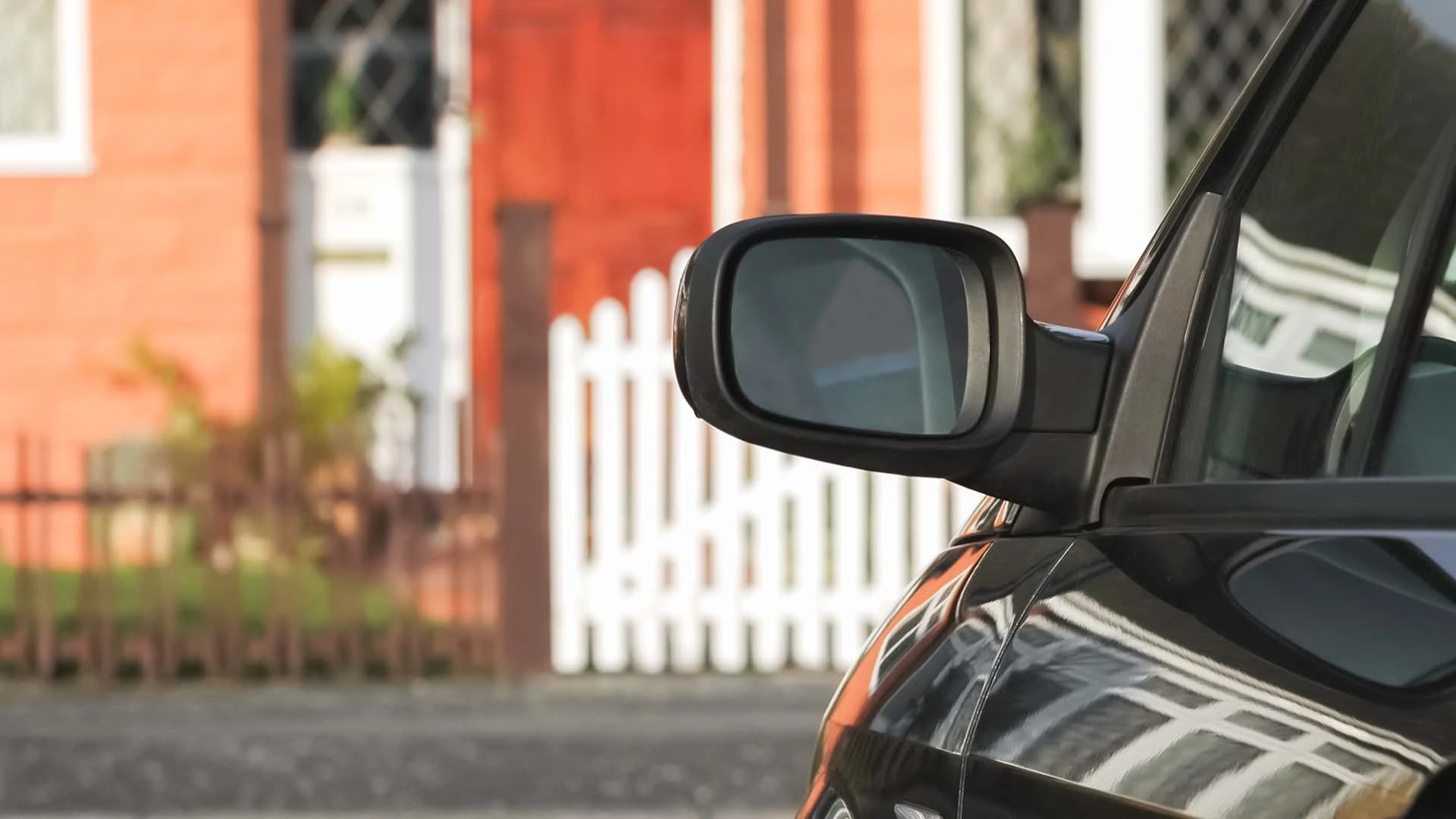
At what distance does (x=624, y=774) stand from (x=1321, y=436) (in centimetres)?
432

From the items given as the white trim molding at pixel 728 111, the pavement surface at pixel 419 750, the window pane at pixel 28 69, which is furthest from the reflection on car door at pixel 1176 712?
the window pane at pixel 28 69

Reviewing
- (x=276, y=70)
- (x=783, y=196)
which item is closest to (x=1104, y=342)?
(x=783, y=196)

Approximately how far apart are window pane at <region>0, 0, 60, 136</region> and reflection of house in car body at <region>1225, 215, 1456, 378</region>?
8.70 m

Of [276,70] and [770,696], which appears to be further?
[276,70]

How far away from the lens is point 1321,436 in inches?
49.8

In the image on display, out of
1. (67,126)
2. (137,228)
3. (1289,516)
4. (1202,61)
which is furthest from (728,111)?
(1289,516)

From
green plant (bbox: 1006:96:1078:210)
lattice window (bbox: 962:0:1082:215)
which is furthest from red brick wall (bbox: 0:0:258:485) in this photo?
green plant (bbox: 1006:96:1078:210)

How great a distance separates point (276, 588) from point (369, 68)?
4.37m

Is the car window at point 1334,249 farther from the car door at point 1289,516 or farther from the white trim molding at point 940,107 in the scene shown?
the white trim molding at point 940,107

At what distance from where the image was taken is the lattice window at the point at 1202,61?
9.19 metres

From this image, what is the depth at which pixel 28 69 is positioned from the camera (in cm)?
928

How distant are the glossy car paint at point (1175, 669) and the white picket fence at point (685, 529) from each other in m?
5.24

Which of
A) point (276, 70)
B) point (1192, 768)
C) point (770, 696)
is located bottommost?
point (770, 696)

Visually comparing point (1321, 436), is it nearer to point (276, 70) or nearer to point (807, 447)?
point (807, 447)
